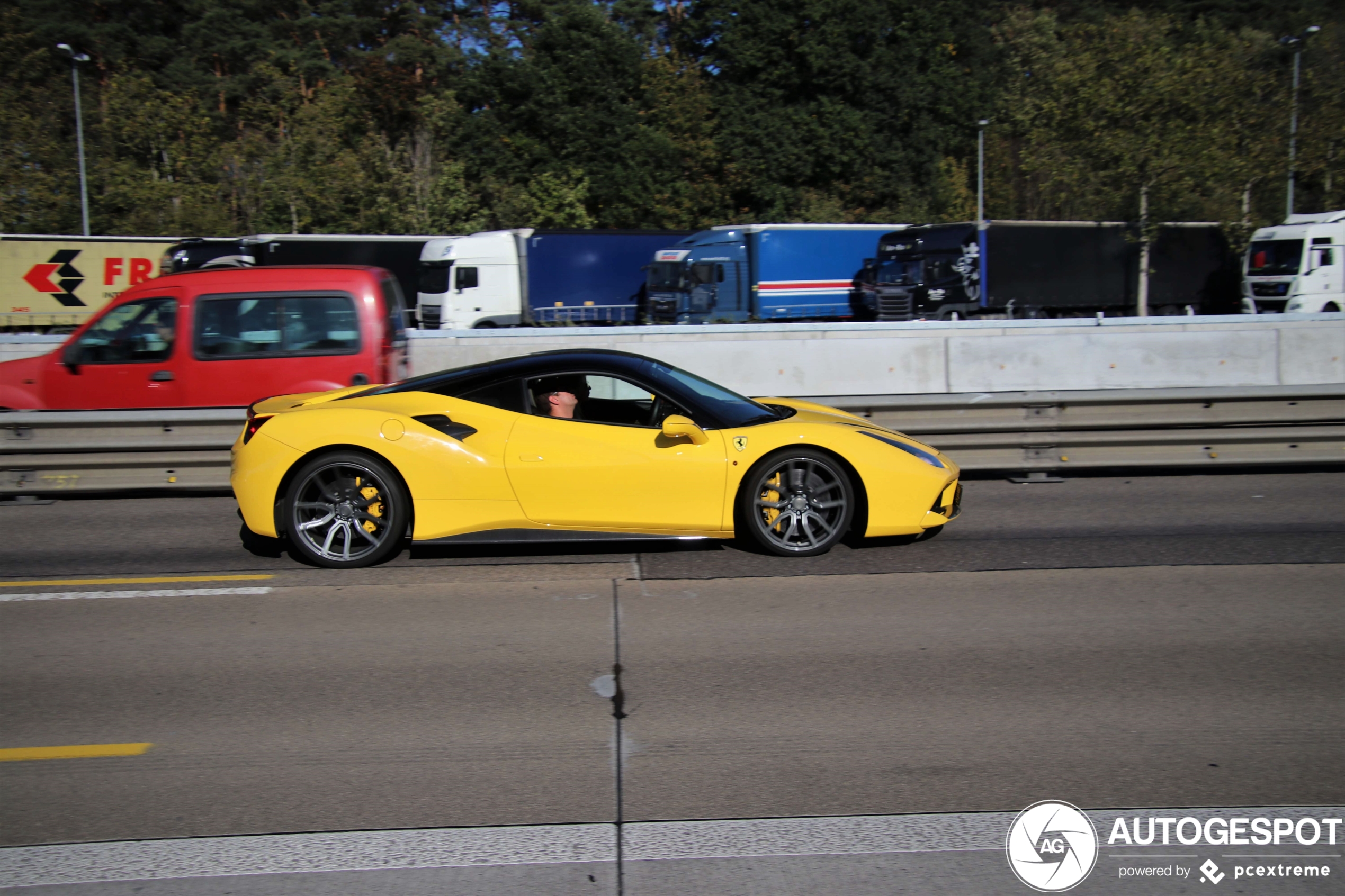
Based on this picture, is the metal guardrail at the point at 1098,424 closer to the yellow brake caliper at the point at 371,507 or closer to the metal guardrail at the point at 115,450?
the yellow brake caliper at the point at 371,507

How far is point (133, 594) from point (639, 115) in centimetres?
4405

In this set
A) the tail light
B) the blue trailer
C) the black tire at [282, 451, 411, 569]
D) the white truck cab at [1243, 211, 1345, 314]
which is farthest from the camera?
the blue trailer

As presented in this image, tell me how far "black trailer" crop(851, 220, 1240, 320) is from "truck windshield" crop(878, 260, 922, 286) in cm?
2

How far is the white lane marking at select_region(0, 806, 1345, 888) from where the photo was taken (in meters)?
3.40

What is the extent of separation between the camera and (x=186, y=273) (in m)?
9.25

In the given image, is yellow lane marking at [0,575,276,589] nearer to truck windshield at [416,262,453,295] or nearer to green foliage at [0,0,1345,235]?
truck windshield at [416,262,453,295]

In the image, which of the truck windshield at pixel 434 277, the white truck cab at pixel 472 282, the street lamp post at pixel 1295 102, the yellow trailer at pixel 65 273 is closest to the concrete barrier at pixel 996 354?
the white truck cab at pixel 472 282

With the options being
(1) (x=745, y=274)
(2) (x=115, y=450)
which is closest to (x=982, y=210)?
(1) (x=745, y=274)

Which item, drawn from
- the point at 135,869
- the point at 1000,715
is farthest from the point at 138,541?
the point at 1000,715

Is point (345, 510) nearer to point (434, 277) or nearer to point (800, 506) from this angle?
point (800, 506)

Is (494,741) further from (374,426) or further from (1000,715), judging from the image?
(374,426)

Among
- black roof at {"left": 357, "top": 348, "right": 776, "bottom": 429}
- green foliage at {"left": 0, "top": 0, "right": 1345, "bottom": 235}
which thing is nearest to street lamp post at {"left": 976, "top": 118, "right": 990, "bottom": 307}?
green foliage at {"left": 0, "top": 0, "right": 1345, "bottom": 235}

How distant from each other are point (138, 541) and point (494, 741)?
4.44 meters

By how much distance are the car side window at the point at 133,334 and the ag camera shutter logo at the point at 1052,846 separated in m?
8.04
